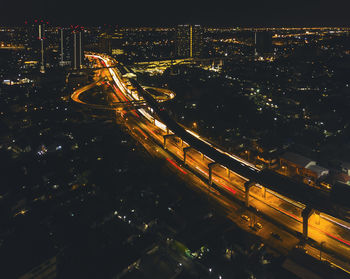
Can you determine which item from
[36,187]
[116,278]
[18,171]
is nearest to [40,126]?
[18,171]

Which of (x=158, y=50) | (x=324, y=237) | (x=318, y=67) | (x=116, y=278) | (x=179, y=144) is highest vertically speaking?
(x=158, y=50)

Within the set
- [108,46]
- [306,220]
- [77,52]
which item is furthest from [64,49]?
[306,220]

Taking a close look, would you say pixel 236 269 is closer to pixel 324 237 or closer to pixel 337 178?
pixel 324 237

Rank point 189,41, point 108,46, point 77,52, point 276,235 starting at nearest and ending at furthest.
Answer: point 276,235 → point 77,52 → point 108,46 → point 189,41

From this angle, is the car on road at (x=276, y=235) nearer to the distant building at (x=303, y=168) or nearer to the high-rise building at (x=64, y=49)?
the distant building at (x=303, y=168)

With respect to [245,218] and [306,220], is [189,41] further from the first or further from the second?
[306,220]

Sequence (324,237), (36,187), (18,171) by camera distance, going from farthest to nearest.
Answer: (18,171) → (36,187) → (324,237)

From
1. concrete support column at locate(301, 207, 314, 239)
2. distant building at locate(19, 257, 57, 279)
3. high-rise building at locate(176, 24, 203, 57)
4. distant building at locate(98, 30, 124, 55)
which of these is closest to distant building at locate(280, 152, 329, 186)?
concrete support column at locate(301, 207, 314, 239)

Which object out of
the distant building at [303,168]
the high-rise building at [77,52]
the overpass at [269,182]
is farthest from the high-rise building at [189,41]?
the distant building at [303,168]

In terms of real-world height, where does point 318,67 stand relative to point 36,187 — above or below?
above
